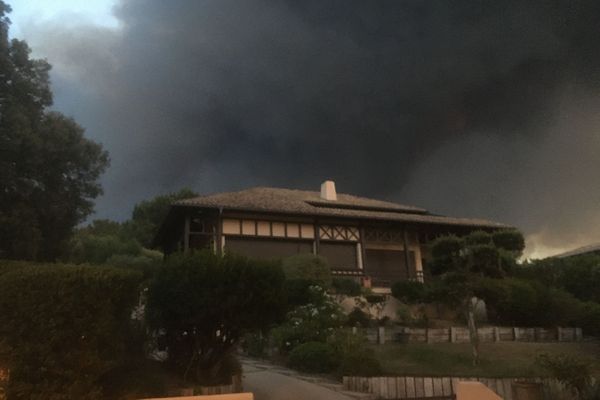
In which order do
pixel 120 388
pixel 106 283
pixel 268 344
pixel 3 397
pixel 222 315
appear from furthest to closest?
pixel 268 344, pixel 222 315, pixel 120 388, pixel 106 283, pixel 3 397

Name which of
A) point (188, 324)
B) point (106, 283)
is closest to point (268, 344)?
point (188, 324)

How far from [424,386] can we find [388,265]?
17.6 m

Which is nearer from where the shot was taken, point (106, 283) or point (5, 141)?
point (106, 283)

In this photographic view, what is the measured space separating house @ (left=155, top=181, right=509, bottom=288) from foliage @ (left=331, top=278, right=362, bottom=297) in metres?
3.82

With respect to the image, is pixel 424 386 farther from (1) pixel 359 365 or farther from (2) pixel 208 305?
(2) pixel 208 305

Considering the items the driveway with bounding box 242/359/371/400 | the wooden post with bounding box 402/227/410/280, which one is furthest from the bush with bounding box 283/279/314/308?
the wooden post with bounding box 402/227/410/280

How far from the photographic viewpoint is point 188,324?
8.07m

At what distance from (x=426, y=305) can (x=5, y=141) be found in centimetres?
1839

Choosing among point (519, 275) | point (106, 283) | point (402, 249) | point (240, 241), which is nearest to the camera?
point (106, 283)

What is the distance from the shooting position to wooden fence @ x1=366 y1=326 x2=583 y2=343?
1505 cm

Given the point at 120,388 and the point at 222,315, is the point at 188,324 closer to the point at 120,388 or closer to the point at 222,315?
the point at 222,315

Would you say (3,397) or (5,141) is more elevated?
(5,141)

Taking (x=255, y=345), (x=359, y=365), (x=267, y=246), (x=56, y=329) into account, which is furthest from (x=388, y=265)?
(x=56, y=329)

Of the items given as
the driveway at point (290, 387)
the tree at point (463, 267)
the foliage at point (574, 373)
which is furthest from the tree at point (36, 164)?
the foliage at point (574, 373)
